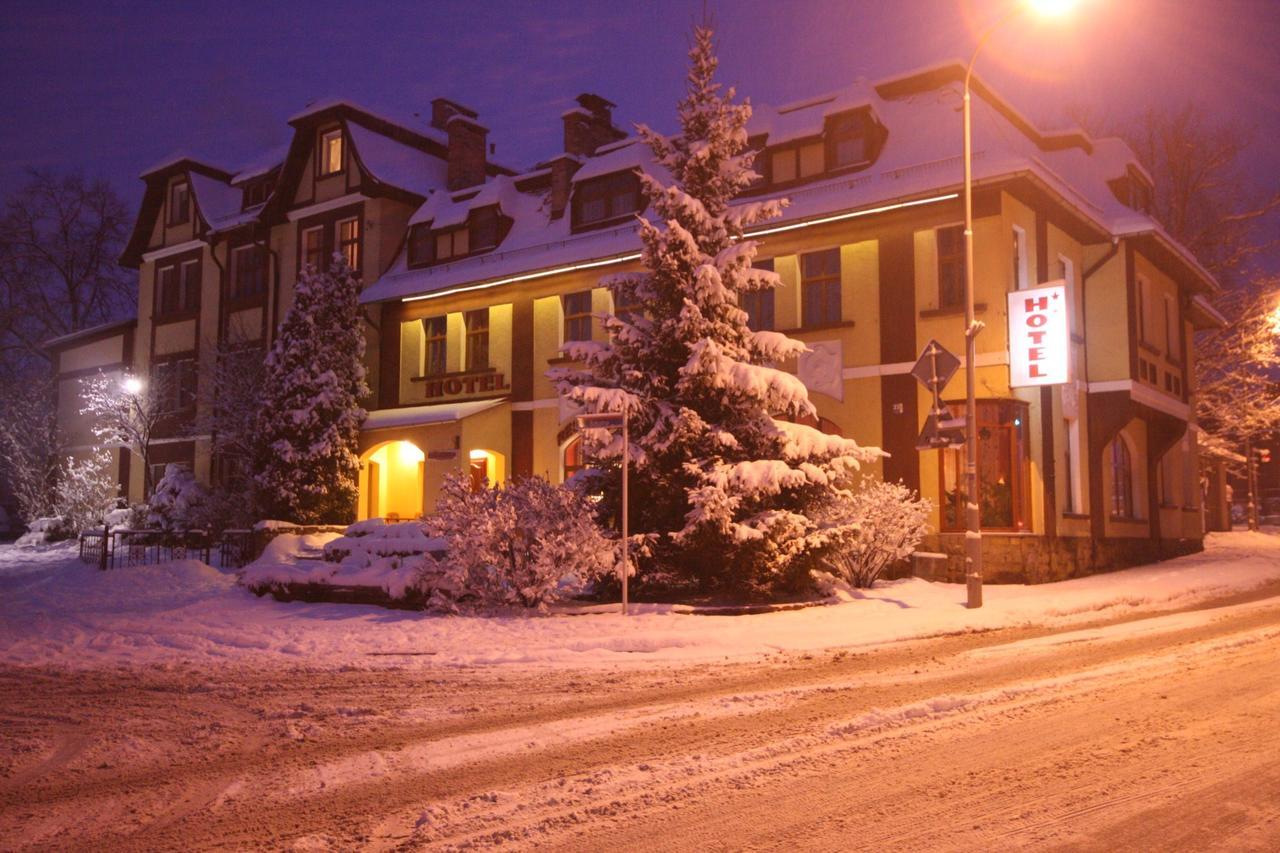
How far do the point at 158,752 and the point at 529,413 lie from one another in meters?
20.8

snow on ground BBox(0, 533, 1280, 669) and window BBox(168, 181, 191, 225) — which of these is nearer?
snow on ground BBox(0, 533, 1280, 669)

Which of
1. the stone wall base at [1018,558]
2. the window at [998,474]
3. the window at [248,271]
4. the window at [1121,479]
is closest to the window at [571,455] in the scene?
the stone wall base at [1018,558]

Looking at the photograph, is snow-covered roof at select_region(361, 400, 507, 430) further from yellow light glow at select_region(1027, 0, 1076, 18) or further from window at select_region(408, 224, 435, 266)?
yellow light glow at select_region(1027, 0, 1076, 18)

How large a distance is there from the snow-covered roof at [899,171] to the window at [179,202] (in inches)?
428

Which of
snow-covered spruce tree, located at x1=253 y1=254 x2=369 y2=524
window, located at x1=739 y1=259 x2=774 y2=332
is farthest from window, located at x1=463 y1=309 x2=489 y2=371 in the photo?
window, located at x1=739 y1=259 x2=774 y2=332

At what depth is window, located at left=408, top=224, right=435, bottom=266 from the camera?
3097 cm

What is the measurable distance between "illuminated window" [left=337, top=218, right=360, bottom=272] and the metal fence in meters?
9.33

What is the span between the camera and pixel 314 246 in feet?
108

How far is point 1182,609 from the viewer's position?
15859mm

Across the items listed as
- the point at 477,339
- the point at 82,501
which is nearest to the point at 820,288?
the point at 477,339

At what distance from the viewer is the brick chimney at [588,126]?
103 ft

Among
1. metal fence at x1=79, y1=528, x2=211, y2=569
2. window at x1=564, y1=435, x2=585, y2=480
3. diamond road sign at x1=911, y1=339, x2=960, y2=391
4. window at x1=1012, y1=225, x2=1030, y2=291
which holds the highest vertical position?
window at x1=1012, y1=225, x2=1030, y2=291

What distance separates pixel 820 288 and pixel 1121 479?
358 inches

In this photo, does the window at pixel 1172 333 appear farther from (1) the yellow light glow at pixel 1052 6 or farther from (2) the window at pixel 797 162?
(1) the yellow light glow at pixel 1052 6
